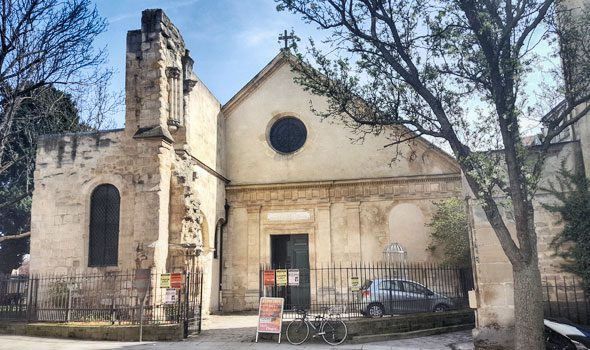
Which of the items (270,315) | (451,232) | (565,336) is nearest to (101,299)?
(270,315)

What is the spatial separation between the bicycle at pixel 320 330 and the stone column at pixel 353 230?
24.2 ft

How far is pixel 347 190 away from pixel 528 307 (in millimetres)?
11454

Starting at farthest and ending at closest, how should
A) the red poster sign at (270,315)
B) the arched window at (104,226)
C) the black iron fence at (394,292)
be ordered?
the arched window at (104,226) → the black iron fence at (394,292) → the red poster sign at (270,315)

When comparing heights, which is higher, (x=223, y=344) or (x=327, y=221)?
(x=327, y=221)

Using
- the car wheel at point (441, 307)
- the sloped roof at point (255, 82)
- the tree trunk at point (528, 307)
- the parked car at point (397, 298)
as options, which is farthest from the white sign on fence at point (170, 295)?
the sloped roof at point (255, 82)

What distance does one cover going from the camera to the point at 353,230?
62.0ft

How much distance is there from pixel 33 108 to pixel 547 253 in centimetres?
2374

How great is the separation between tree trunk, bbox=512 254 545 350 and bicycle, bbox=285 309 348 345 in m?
4.19

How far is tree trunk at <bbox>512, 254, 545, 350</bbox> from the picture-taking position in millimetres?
8008

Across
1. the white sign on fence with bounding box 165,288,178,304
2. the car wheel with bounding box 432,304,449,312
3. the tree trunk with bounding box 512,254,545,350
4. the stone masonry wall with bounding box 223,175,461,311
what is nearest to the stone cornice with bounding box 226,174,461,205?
the stone masonry wall with bounding box 223,175,461,311

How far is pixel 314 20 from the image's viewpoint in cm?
984

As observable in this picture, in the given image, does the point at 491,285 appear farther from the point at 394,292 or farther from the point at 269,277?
the point at 269,277

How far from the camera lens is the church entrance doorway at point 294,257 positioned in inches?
754

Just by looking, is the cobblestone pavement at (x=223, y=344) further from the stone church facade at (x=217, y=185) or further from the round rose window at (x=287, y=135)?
the round rose window at (x=287, y=135)
